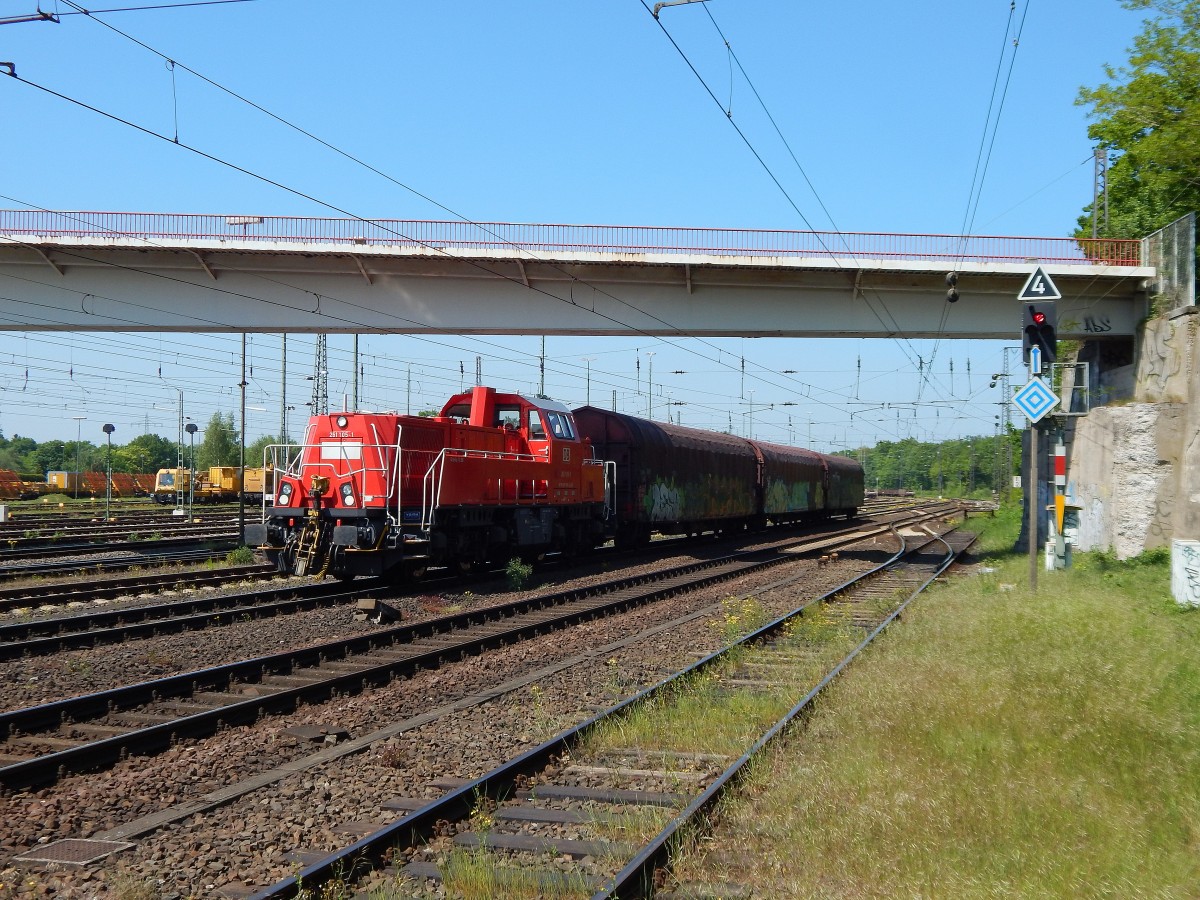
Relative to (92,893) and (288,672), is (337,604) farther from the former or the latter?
(92,893)

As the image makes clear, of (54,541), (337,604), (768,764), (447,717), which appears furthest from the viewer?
(54,541)

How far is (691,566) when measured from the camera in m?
22.6

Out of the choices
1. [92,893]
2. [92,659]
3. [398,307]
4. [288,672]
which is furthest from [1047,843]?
[398,307]

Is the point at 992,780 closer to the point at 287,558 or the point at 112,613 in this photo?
the point at 112,613

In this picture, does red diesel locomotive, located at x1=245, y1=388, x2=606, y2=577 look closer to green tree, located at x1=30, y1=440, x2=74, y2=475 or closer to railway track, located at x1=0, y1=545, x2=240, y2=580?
railway track, located at x1=0, y1=545, x2=240, y2=580

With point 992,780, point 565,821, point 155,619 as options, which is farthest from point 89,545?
point 992,780

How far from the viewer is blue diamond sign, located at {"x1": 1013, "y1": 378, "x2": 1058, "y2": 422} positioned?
46.9 ft

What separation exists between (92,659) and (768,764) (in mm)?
7800

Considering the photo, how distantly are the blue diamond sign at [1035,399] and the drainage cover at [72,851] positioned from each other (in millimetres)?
12863

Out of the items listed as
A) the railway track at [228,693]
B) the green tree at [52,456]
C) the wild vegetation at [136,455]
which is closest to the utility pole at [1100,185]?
the railway track at [228,693]

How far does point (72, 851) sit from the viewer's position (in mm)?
5492

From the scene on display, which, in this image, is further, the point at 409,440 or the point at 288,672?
the point at 409,440

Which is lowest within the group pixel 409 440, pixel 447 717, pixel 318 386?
pixel 447 717

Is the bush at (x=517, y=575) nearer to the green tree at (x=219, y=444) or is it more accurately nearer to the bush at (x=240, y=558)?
the bush at (x=240, y=558)
